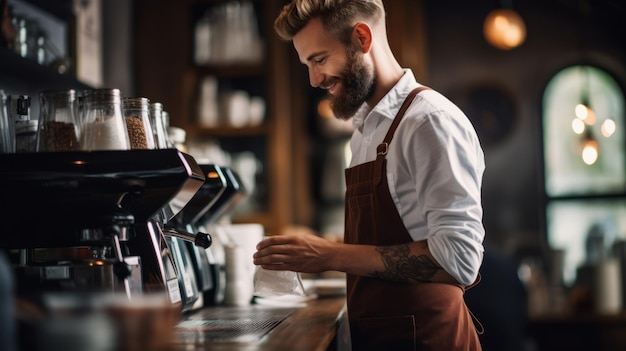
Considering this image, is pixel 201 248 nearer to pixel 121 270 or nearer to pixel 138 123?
pixel 138 123

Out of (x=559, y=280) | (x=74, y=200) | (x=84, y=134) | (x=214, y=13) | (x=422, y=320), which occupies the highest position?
(x=214, y=13)

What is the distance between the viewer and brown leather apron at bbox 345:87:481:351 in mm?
1845

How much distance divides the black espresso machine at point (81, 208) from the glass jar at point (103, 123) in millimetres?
49

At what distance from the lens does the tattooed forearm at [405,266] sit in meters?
1.76

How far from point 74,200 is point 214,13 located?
380 cm

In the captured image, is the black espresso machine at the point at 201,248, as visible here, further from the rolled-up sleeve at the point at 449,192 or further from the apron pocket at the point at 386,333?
the rolled-up sleeve at the point at 449,192

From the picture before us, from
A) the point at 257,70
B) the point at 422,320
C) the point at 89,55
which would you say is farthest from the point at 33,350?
the point at 257,70

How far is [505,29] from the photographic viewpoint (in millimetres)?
4691

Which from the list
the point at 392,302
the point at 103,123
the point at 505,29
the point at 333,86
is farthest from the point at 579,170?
the point at 103,123

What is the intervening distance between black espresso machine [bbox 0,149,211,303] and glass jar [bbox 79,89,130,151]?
0.05 metres

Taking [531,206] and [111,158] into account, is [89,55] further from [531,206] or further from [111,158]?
[531,206]

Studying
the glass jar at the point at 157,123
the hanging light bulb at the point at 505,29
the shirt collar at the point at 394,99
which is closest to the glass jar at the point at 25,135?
the glass jar at the point at 157,123

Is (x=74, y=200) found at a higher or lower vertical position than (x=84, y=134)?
Answer: lower

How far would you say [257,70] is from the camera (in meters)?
5.02
